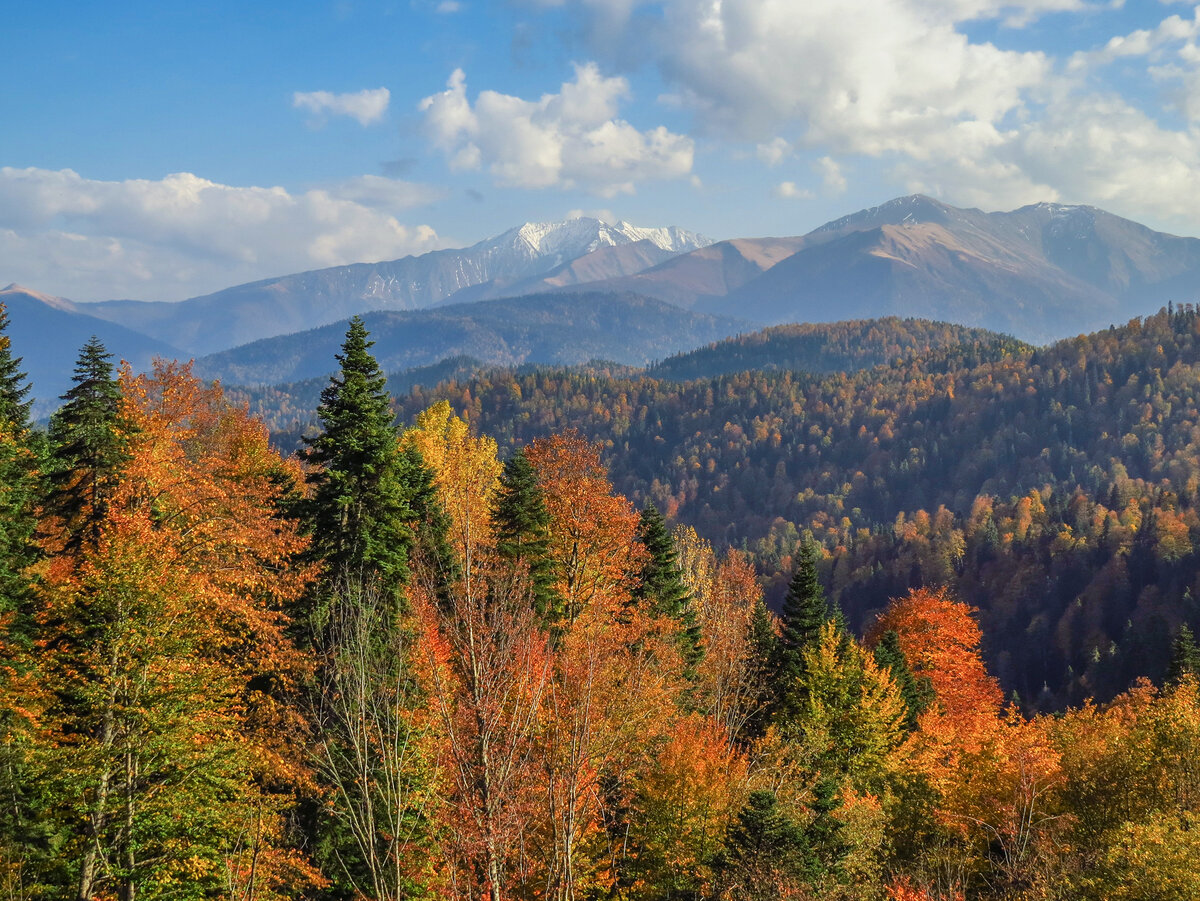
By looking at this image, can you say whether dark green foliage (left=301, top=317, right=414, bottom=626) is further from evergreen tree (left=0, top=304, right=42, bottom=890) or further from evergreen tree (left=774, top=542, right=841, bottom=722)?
evergreen tree (left=774, top=542, right=841, bottom=722)

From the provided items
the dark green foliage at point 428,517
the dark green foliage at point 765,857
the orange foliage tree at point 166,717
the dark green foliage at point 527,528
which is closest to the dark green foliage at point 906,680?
the dark green foliage at point 527,528

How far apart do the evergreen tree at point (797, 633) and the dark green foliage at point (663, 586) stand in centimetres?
527

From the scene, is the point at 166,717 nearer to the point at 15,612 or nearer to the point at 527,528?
the point at 15,612

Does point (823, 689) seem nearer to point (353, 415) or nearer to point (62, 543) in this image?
point (353, 415)

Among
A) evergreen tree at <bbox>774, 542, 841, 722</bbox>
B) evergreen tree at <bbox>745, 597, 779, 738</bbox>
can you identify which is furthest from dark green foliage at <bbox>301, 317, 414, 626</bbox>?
evergreen tree at <bbox>774, 542, 841, 722</bbox>

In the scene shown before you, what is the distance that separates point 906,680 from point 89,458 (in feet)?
169

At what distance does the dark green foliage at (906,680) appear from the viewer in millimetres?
53781

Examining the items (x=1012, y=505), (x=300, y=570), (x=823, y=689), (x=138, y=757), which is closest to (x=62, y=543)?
(x=300, y=570)

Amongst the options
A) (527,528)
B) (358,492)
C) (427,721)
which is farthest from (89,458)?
(527,528)

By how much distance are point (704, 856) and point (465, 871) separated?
10.5 metres

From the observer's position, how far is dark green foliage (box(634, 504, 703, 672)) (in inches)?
1767

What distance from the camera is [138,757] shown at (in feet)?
69.1

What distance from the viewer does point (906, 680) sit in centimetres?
5681

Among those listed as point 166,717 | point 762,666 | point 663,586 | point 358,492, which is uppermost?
point 358,492
